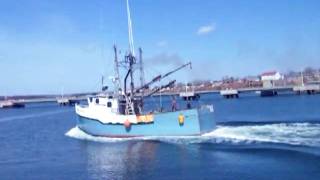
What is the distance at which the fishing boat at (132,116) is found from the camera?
42188mm

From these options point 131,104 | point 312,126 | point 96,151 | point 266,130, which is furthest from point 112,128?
point 312,126

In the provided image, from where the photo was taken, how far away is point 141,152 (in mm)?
37406

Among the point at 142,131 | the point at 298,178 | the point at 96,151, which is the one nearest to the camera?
the point at 298,178

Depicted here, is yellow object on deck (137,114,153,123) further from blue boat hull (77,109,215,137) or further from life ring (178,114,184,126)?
life ring (178,114,184,126)

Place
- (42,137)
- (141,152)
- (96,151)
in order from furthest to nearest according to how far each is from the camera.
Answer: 1. (42,137)
2. (96,151)
3. (141,152)

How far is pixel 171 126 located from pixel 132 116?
371 cm

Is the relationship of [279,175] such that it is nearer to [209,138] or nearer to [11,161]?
[209,138]

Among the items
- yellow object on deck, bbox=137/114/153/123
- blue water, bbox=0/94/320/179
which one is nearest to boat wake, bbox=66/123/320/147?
blue water, bbox=0/94/320/179

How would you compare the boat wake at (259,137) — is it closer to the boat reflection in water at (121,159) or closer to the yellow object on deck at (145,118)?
the yellow object on deck at (145,118)

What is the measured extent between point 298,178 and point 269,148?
27.1 ft

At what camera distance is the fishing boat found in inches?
1661

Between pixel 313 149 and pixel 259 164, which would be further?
pixel 313 149

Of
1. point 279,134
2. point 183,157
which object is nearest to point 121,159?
point 183,157

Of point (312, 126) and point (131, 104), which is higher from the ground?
point (131, 104)
